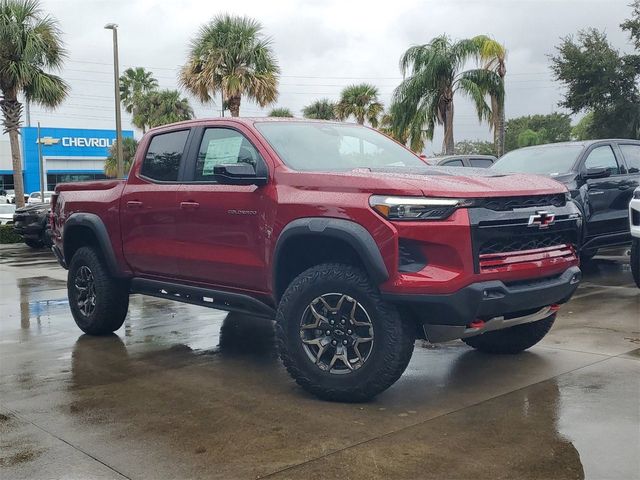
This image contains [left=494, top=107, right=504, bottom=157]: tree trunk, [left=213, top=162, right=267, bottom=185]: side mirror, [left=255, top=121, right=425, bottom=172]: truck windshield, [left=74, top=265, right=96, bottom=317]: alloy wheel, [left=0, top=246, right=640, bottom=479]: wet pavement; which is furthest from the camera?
[left=494, top=107, right=504, bottom=157]: tree trunk

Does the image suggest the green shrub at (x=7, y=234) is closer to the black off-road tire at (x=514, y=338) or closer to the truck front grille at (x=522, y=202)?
the black off-road tire at (x=514, y=338)

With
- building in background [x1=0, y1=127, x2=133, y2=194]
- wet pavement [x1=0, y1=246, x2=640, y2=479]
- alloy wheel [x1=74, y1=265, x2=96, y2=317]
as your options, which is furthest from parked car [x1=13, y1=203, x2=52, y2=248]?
building in background [x1=0, y1=127, x2=133, y2=194]

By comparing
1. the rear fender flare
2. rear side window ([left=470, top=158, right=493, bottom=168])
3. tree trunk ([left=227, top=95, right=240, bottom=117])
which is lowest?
the rear fender flare

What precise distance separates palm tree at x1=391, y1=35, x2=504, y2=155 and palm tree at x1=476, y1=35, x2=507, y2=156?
19cm

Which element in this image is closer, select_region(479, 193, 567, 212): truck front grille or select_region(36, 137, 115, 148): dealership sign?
select_region(479, 193, 567, 212): truck front grille

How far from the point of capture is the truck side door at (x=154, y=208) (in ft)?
19.6

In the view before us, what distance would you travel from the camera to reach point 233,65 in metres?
24.8

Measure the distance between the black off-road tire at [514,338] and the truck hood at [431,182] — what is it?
1216 mm

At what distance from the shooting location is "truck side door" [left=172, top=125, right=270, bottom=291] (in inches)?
204

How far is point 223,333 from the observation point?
709 cm

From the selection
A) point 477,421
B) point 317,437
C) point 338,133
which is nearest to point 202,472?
point 317,437

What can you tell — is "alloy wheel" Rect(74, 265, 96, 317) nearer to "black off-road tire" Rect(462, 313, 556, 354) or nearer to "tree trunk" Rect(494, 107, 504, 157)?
"black off-road tire" Rect(462, 313, 556, 354)

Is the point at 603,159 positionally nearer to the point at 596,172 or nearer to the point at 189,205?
the point at 596,172

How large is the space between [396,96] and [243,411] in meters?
22.9
